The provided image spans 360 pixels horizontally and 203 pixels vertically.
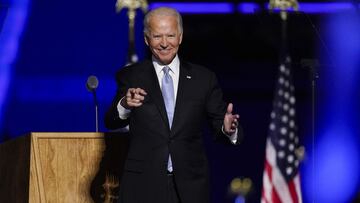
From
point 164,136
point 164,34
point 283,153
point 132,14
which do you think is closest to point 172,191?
point 164,136

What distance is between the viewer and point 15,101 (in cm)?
641

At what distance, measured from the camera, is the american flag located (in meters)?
5.25

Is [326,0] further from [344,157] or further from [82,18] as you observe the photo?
[82,18]

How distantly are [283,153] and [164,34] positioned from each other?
2.14 m

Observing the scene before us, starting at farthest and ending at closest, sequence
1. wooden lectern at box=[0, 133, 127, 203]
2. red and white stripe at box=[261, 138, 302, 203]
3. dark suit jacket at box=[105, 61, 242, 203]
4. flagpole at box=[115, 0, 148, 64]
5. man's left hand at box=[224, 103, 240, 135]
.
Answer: flagpole at box=[115, 0, 148, 64] < red and white stripe at box=[261, 138, 302, 203] < wooden lectern at box=[0, 133, 127, 203] < dark suit jacket at box=[105, 61, 242, 203] < man's left hand at box=[224, 103, 240, 135]

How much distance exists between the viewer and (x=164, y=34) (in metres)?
3.55

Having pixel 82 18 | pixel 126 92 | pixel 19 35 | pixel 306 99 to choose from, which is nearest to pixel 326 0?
pixel 306 99

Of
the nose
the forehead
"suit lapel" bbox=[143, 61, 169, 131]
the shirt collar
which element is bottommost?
"suit lapel" bbox=[143, 61, 169, 131]

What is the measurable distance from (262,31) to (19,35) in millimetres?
1599

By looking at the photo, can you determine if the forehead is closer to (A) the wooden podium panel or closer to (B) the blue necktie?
(B) the blue necktie

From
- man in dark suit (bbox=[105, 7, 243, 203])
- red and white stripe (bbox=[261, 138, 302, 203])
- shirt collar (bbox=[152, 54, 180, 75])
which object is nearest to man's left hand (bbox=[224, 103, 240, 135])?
man in dark suit (bbox=[105, 7, 243, 203])

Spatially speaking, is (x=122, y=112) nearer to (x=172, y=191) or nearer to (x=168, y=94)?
(x=168, y=94)

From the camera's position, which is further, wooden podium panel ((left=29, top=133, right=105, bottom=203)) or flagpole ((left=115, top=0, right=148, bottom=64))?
flagpole ((left=115, top=0, right=148, bottom=64))

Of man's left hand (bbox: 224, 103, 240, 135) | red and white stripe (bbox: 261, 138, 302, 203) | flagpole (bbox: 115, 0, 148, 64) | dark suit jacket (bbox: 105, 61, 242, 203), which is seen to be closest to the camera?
man's left hand (bbox: 224, 103, 240, 135)
